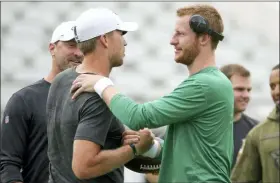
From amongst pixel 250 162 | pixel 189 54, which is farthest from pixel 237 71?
pixel 189 54

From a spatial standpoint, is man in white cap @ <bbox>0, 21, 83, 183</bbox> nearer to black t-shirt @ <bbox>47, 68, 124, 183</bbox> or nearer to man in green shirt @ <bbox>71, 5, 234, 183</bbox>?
black t-shirt @ <bbox>47, 68, 124, 183</bbox>

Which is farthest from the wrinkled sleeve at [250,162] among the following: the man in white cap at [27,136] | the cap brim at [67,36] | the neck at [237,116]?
the neck at [237,116]

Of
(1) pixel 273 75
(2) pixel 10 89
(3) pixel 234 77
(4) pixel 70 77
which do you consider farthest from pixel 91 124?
(2) pixel 10 89

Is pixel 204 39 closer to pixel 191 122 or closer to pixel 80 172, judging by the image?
pixel 191 122

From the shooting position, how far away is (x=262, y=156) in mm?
5770

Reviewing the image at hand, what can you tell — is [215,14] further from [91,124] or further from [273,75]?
[273,75]

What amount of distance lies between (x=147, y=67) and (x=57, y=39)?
10775 mm

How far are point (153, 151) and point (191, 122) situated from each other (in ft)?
1.20

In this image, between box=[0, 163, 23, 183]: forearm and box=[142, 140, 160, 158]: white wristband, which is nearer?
box=[142, 140, 160, 158]: white wristband

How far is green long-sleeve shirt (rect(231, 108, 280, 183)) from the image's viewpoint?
5707mm

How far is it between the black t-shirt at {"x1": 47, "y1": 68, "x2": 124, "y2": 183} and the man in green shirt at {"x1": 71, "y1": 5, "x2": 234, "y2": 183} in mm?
78

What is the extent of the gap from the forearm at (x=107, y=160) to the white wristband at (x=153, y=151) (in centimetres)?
21

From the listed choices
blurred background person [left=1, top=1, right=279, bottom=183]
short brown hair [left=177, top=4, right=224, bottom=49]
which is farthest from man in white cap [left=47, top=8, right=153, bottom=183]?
blurred background person [left=1, top=1, right=279, bottom=183]

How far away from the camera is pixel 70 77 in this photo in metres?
4.29
